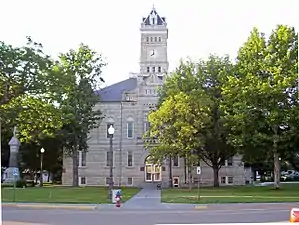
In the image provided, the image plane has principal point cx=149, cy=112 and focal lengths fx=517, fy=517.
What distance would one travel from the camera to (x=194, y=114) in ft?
84.0

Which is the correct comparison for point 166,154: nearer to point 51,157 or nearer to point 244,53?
point 244,53

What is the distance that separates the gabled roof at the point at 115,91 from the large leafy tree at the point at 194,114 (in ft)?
6.22

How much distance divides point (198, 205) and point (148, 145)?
46.3 ft

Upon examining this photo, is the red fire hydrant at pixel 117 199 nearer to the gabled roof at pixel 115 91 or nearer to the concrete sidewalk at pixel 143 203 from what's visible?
the concrete sidewalk at pixel 143 203

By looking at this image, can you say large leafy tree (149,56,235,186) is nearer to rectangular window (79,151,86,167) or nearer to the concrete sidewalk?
the concrete sidewalk

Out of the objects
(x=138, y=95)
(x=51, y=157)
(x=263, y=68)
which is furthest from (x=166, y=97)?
(x=51, y=157)

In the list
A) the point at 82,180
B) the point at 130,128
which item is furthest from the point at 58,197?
the point at 82,180

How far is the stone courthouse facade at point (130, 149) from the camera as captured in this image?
2966 cm

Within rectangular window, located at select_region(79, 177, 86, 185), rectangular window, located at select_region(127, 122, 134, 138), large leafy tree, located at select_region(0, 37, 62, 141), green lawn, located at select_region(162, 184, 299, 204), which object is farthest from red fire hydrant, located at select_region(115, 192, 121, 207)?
rectangular window, located at select_region(79, 177, 86, 185)

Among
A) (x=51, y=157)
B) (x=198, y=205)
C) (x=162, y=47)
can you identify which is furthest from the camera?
(x=51, y=157)

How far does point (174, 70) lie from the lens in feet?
98.0

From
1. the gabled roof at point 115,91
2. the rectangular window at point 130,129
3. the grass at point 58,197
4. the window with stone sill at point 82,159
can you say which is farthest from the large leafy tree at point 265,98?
the window with stone sill at point 82,159

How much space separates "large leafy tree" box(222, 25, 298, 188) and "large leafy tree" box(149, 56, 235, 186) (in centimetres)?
172

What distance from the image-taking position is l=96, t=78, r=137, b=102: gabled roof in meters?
28.9
